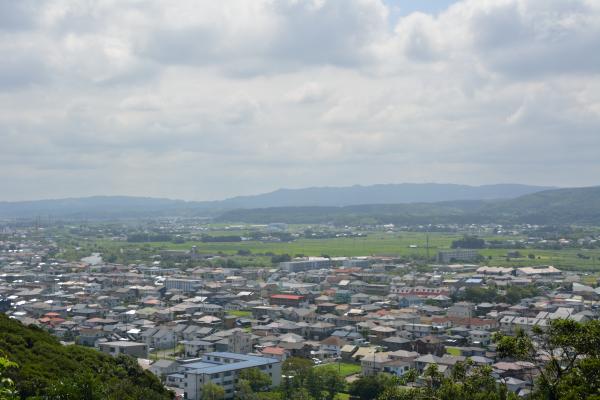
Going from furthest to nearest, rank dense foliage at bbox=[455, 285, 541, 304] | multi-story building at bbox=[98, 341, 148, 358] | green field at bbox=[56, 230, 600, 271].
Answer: green field at bbox=[56, 230, 600, 271] → dense foliage at bbox=[455, 285, 541, 304] → multi-story building at bbox=[98, 341, 148, 358]

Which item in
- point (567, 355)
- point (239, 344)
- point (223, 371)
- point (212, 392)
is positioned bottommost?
point (239, 344)

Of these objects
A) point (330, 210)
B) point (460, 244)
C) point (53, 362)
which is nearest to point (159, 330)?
point (53, 362)

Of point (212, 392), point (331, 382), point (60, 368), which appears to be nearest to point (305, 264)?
point (331, 382)

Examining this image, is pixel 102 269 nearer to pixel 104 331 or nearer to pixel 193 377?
pixel 104 331

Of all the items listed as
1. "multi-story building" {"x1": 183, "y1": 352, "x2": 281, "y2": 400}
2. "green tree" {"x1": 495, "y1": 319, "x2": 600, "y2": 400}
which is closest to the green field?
"multi-story building" {"x1": 183, "y1": 352, "x2": 281, "y2": 400}

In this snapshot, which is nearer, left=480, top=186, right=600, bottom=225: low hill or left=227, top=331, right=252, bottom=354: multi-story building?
left=227, top=331, right=252, bottom=354: multi-story building

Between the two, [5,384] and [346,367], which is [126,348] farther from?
[5,384]

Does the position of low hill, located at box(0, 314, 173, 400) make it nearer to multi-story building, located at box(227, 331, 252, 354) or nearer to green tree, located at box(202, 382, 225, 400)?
green tree, located at box(202, 382, 225, 400)
